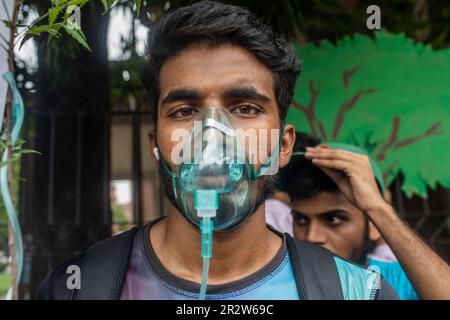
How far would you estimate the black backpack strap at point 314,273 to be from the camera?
3.95 feet

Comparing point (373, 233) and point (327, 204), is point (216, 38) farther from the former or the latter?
point (373, 233)

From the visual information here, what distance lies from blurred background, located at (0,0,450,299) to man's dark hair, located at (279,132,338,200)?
2.32ft

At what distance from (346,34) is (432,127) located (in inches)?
31.0

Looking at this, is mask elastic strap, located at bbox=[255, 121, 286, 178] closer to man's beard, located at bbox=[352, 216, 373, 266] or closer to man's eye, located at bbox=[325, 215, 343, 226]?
man's eye, located at bbox=[325, 215, 343, 226]

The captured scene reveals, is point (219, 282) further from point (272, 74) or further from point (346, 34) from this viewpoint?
point (346, 34)

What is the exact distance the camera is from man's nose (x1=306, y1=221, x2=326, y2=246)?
6.09 ft

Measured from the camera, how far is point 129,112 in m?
3.07

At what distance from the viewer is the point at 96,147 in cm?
274

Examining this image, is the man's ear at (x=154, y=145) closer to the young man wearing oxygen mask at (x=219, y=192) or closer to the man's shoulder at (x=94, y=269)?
the young man wearing oxygen mask at (x=219, y=192)

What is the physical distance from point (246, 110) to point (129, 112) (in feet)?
6.32

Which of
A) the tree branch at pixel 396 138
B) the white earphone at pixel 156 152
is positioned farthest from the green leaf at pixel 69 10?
the tree branch at pixel 396 138

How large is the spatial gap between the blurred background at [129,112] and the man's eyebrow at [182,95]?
1.19 metres

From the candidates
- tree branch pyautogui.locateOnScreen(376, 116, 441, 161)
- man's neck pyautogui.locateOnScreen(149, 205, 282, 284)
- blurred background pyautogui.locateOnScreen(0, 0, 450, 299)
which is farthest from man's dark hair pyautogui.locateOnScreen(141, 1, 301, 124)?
tree branch pyautogui.locateOnScreen(376, 116, 441, 161)

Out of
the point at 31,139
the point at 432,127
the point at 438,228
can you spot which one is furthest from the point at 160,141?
the point at 438,228
